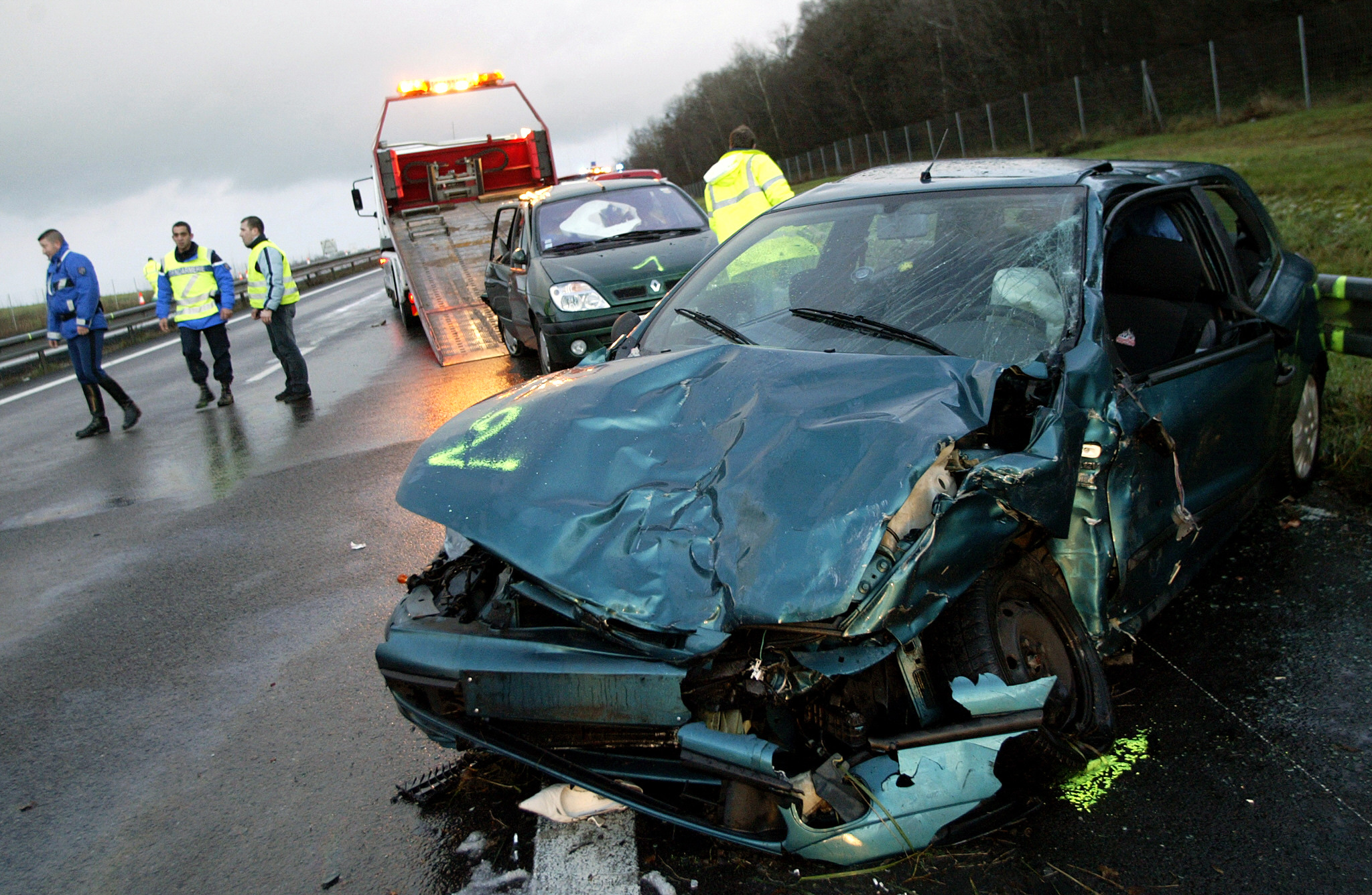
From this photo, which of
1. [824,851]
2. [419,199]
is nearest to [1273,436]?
[824,851]

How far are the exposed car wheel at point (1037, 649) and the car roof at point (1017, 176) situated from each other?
1559mm

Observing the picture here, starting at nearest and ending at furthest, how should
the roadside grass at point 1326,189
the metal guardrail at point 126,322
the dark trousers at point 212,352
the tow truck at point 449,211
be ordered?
the roadside grass at point 1326,189
the dark trousers at point 212,352
the tow truck at point 449,211
the metal guardrail at point 126,322

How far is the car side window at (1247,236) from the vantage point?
4434 mm

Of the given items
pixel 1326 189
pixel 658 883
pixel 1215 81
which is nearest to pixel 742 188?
pixel 658 883

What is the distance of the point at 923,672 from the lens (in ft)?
8.49

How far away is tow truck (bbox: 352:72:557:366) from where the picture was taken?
41.6 feet

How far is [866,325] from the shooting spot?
3.54 meters

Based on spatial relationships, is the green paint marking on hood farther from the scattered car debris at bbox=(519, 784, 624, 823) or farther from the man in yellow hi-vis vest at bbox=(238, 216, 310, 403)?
the man in yellow hi-vis vest at bbox=(238, 216, 310, 403)

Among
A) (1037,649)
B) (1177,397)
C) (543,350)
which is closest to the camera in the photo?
(1037,649)

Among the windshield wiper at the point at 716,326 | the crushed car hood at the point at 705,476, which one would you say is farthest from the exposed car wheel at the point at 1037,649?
the windshield wiper at the point at 716,326

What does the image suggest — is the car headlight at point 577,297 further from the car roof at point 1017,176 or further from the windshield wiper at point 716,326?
the windshield wiper at point 716,326

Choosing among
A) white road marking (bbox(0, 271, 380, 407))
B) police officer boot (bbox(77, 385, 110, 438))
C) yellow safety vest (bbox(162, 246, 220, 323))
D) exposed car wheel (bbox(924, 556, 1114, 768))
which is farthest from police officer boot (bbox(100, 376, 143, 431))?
exposed car wheel (bbox(924, 556, 1114, 768))

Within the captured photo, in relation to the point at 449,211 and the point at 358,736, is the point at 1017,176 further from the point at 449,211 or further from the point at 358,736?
the point at 449,211

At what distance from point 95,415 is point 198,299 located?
5.21 feet
